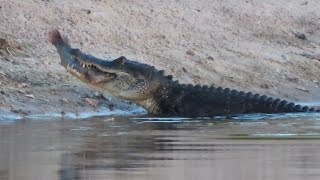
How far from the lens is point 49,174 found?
6.50m

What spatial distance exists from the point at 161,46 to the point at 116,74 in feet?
7.14

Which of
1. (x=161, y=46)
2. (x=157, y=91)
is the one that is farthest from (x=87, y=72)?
(x=161, y=46)

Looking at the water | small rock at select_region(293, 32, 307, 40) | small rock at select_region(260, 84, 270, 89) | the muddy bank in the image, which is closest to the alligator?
the muddy bank

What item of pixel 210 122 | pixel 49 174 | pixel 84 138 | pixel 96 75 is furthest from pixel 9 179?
pixel 96 75

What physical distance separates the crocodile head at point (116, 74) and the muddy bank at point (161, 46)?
0.62 ft

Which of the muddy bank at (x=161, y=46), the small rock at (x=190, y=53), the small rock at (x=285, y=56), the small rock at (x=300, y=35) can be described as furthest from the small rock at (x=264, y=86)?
the small rock at (x=300, y=35)

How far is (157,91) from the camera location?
1205cm

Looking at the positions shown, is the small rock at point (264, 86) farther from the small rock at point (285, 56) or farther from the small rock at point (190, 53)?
the small rock at point (285, 56)

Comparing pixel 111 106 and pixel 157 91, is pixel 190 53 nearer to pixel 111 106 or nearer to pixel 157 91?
pixel 157 91

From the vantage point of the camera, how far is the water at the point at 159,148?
6.46 metres

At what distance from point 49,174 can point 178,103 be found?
5389mm

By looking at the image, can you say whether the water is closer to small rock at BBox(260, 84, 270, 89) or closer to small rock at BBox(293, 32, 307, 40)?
small rock at BBox(260, 84, 270, 89)

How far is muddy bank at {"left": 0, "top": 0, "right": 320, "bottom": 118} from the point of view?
11859 millimetres

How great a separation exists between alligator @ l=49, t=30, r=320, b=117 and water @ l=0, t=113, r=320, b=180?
64 cm
